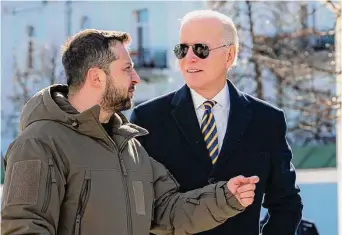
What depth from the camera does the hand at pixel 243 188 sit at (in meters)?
2.38

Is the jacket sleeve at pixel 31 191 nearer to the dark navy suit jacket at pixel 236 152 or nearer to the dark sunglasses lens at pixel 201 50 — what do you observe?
the dark navy suit jacket at pixel 236 152

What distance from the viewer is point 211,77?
9.30 ft

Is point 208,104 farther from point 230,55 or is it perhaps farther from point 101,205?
point 101,205

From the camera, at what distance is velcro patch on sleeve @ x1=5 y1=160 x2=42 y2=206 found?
2008 mm

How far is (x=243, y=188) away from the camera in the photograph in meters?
2.38

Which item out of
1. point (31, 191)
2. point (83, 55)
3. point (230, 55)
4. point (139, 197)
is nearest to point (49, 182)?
point (31, 191)

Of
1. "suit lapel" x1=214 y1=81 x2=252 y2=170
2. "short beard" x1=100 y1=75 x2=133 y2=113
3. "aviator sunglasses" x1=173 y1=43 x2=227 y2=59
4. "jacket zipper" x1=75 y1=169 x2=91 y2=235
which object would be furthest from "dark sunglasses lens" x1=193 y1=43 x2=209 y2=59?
"jacket zipper" x1=75 y1=169 x2=91 y2=235

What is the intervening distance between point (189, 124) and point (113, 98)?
1.99 feet

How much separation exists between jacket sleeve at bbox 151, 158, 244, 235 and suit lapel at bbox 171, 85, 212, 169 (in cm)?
27

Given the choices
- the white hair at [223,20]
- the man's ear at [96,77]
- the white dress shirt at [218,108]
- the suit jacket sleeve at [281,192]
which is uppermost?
the white hair at [223,20]

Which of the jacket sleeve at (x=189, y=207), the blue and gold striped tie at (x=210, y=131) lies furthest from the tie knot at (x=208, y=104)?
the jacket sleeve at (x=189, y=207)

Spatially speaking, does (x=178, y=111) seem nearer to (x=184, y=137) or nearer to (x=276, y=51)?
(x=184, y=137)

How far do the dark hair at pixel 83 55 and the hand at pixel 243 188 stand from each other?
0.63m

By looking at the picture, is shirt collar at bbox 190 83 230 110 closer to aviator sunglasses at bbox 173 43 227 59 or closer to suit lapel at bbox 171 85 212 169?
suit lapel at bbox 171 85 212 169
